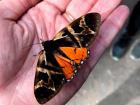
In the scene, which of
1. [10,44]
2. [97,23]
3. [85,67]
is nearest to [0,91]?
[10,44]

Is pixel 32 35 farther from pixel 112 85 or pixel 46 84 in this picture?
pixel 112 85

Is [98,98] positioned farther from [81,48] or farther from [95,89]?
[81,48]

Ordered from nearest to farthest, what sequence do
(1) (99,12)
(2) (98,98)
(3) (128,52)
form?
(1) (99,12) < (2) (98,98) < (3) (128,52)

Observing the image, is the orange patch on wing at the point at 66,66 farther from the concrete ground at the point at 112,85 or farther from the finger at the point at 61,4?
the concrete ground at the point at 112,85

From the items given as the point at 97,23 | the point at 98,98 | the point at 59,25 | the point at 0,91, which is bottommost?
the point at 98,98

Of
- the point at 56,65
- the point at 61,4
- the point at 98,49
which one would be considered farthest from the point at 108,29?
the point at 56,65

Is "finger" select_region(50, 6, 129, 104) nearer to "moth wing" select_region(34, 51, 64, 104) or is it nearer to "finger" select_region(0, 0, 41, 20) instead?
"moth wing" select_region(34, 51, 64, 104)

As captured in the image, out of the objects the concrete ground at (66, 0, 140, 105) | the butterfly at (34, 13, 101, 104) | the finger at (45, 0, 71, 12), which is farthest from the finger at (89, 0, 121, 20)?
the concrete ground at (66, 0, 140, 105)
